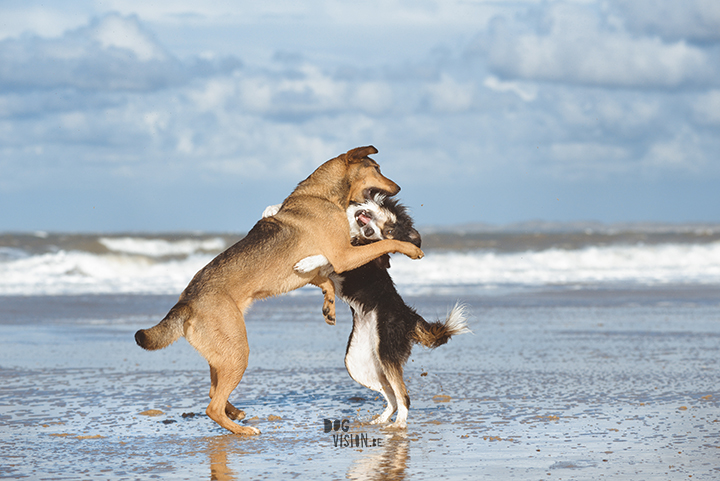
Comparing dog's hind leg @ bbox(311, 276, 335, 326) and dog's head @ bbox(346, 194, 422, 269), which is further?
dog's head @ bbox(346, 194, 422, 269)

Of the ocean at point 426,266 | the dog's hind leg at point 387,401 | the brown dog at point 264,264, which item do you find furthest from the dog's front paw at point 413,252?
the ocean at point 426,266

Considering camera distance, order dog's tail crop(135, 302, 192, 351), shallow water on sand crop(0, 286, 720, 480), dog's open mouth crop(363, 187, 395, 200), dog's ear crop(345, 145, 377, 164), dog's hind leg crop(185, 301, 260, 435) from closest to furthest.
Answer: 1. shallow water on sand crop(0, 286, 720, 480)
2. dog's tail crop(135, 302, 192, 351)
3. dog's hind leg crop(185, 301, 260, 435)
4. dog's ear crop(345, 145, 377, 164)
5. dog's open mouth crop(363, 187, 395, 200)

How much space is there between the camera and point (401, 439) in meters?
5.29

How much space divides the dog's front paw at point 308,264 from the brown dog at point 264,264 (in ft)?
0.12

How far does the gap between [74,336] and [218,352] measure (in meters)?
5.78

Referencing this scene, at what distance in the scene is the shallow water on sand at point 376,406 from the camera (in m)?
4.57

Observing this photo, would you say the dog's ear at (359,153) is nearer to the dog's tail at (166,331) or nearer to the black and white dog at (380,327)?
the black and white dog at (380,327)

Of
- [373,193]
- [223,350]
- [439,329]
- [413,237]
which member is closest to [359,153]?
[373,193]

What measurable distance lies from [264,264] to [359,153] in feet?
4.12

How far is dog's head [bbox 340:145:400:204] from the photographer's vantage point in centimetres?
633

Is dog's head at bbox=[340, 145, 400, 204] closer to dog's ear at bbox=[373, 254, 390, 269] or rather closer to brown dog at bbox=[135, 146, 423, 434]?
brown dog at bbox=[135, 146, 423, 434]

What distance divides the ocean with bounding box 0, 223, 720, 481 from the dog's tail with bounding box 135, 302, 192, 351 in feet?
2.14

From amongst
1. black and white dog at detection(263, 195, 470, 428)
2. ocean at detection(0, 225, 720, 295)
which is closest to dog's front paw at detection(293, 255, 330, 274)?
black and white dog at detection(263, 195, 470, 428)

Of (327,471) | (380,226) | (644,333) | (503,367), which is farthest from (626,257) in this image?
(327,471)
